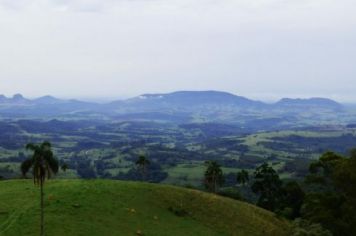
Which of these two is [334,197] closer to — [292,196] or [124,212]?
[124,212]

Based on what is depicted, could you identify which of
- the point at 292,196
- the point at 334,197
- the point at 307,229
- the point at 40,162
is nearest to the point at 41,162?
the point at 40,162

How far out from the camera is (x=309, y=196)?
74062mm

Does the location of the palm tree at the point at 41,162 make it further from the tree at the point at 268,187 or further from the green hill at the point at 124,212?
the tree at the point at 268,187

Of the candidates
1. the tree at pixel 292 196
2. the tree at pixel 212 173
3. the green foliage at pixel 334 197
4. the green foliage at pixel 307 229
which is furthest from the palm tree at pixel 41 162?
the tree at pixel 292 196

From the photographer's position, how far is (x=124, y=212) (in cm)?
7488

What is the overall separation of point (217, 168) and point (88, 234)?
51.2m

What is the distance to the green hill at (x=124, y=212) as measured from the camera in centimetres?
6656

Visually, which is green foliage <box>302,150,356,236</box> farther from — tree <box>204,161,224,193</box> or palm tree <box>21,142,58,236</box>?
palm tree <box>21,142,58,236</box>

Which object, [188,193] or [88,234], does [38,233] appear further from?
[188,193]

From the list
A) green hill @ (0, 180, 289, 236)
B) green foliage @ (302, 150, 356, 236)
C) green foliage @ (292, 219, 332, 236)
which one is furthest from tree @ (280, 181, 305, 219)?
green foliage @ (292, 219, 332, 236)

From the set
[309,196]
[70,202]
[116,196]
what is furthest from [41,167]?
[309,196]

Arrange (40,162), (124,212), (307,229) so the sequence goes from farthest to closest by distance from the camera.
→ 1. (124,212)
2. (307,229)
3. (40,162)

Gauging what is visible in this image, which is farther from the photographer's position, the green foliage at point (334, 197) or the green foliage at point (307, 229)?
the green foliage at point (334, 197)

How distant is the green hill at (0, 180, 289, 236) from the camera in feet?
218
